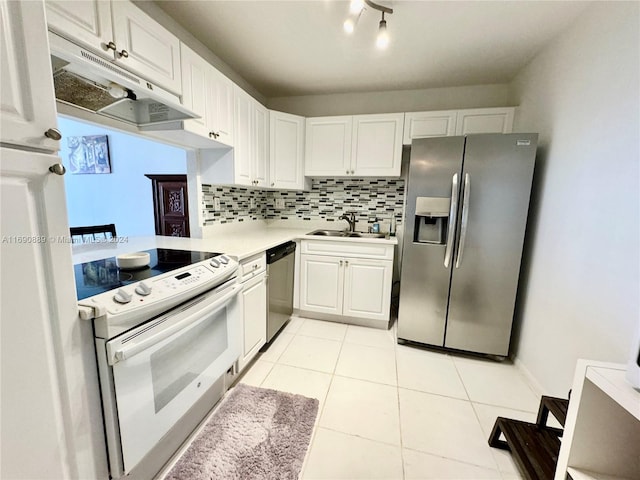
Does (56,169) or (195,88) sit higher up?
(195,88)

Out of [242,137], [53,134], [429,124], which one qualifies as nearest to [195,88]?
[242,137]

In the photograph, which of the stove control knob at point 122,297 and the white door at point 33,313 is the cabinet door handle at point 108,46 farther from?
the stove control knob at point 122,297

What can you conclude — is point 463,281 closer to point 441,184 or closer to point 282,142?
point 441,184

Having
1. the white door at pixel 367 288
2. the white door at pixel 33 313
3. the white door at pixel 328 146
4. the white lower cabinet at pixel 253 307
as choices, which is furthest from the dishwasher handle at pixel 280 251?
the white door at pixel 33 313

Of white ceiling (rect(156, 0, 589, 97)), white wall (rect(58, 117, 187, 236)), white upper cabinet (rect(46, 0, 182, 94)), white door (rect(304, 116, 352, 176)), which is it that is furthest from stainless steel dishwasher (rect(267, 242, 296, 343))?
white wall (rect(58, 117, 187, 236))

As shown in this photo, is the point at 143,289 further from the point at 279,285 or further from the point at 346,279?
the point at 346,279

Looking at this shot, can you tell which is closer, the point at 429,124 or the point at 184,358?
the point at 184,358

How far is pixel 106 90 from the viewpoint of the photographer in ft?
3.98

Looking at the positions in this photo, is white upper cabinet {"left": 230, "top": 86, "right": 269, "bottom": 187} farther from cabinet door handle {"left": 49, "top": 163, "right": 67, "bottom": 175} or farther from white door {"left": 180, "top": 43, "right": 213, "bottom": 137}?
cabinet door handle {"left": 49, "top": 163, "right": 67, "bottom": 175}

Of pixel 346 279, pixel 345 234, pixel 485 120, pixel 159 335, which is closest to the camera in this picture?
pixel 159 335

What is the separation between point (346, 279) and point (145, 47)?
2.13 metres

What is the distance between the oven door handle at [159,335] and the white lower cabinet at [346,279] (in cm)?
123

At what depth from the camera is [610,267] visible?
1.27 meters

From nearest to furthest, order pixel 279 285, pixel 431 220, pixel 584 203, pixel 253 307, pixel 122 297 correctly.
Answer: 1. pixel 122 297
2. pixel 584 203
3. pixel 253 307
4. pixel 431 220
5. pixel 279 285
